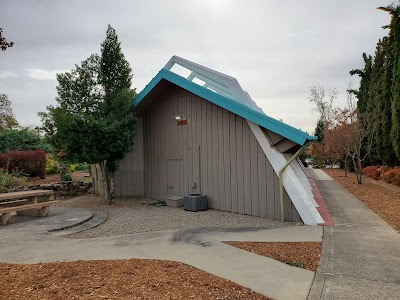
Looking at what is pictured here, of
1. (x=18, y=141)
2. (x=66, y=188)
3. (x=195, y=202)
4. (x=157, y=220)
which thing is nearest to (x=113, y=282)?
(x=157, y=220)

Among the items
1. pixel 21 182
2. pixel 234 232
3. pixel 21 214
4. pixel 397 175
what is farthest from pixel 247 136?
pixel 397 175

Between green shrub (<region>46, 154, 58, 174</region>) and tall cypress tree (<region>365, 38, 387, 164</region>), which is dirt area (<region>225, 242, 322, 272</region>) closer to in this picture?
tall cypress tree (<region>365, 38, 387, 164</region>)

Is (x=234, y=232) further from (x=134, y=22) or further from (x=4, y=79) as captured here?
(x=4, y=79)

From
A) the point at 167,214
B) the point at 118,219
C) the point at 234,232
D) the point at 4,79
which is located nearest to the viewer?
the point at 234,232

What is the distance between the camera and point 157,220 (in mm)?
8711

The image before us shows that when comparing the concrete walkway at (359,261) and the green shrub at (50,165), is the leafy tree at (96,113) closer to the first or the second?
the concrete walkway at (359,261)

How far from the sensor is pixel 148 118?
12.8 metres

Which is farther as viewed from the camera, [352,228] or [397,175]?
[397,175]

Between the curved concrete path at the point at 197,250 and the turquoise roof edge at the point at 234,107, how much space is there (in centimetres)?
221

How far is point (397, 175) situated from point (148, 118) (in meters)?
12.9

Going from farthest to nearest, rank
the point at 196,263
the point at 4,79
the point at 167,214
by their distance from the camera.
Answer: the point at 4,79
the point at 167,214
the point at 196,263

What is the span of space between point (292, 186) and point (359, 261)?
10.8 ft

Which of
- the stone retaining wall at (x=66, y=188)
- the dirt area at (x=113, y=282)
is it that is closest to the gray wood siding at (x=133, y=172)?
the stone retaining wall at (x=66, y=188)

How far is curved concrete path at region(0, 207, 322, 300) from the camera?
425cm
